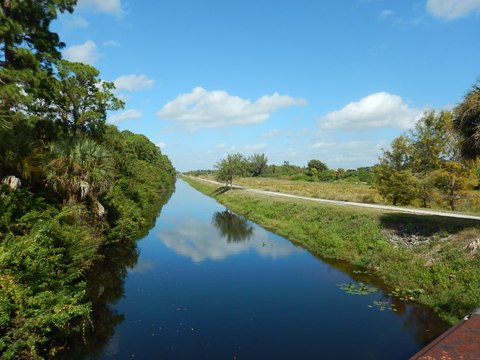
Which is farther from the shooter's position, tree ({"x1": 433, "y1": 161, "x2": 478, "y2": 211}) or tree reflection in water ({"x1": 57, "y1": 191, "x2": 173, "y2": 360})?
tree ({"x1": 433, "y1": 161, "x2": 478, "y2": 211})

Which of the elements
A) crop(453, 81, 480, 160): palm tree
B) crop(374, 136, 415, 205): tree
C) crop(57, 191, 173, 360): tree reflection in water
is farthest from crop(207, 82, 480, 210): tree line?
crop(57, 191, 173, 360): tree reflection in water

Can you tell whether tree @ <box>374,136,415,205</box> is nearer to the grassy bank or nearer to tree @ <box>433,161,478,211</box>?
tree @ <box>433,161,478,211</box>

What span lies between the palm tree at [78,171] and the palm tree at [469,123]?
19.6 meters

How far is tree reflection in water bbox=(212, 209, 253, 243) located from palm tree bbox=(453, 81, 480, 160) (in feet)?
60.5

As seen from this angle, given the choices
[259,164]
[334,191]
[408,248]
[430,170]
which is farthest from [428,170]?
[259,164]

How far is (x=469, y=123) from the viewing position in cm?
1742

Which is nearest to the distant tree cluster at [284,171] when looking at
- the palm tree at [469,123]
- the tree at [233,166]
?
the tree at [233,166]

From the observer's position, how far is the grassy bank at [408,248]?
14.9 m

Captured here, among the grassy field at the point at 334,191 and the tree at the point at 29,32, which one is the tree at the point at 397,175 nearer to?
the grassy field at the point at 334,191

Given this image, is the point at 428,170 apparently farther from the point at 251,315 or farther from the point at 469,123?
the point at 251,315

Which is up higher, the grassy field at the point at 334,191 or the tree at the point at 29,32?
the tree at the point at 29,32

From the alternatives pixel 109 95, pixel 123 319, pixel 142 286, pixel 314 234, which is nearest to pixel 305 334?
pixel 123 319

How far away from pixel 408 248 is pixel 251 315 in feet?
37.9

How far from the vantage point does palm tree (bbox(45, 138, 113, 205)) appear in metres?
17.2
